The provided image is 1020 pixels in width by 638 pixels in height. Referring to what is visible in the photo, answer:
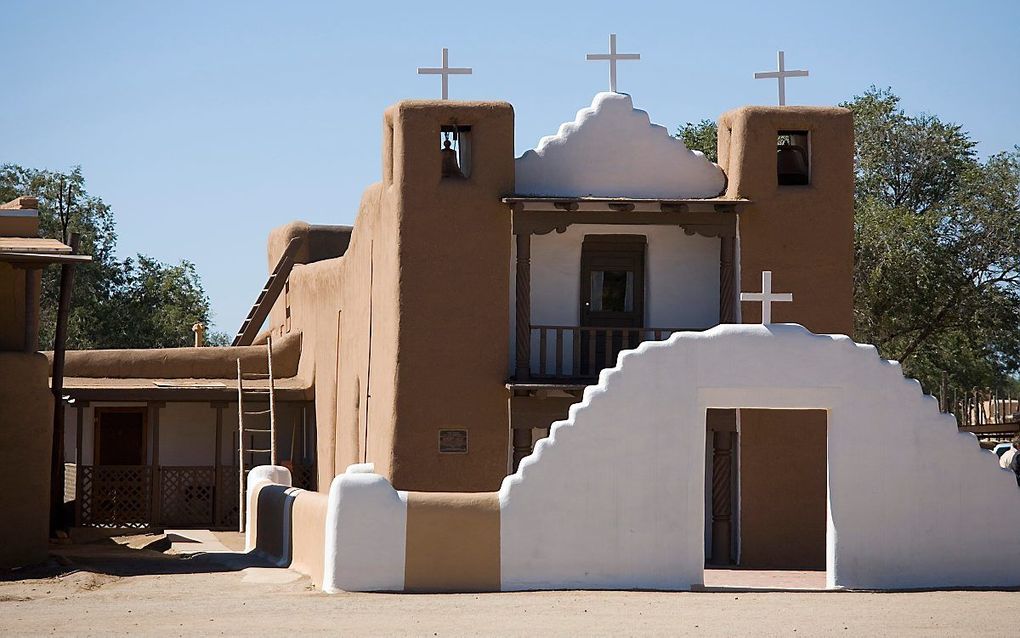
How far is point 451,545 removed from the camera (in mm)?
14836

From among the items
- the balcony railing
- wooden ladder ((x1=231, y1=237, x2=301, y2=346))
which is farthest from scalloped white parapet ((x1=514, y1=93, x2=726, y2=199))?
wooden ladder ((x1=231, y1=237, x2=301, y2=346))

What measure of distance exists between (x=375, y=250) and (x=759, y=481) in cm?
642

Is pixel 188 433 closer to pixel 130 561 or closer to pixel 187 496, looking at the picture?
pixel 187 496

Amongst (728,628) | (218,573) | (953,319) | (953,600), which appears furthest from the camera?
(953,319)

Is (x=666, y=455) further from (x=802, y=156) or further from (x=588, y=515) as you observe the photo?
(x=802, y=156)

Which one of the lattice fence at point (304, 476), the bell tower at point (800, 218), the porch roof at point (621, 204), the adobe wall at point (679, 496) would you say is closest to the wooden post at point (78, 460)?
the lattice fence at point (304, 476)

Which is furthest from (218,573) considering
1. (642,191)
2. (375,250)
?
(642,191)

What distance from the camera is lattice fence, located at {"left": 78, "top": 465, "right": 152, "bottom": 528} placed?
25141 mm

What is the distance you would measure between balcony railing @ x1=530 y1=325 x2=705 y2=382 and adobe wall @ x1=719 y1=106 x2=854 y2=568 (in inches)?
57.3

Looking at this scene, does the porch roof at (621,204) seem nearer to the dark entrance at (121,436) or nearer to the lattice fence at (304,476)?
the lattice fence at (304,476)

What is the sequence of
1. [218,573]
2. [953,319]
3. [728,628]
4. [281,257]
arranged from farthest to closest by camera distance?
[281,257]
[953,319]
[218,573]
[728,628]

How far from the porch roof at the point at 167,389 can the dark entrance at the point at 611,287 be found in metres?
7.97

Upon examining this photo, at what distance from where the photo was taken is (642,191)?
20141 mm

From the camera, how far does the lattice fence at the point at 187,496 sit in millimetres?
25500
